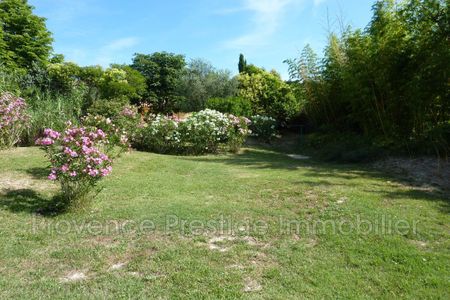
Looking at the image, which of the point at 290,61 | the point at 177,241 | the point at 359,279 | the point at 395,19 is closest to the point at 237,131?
the point at 290,61

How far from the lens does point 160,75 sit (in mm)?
20531

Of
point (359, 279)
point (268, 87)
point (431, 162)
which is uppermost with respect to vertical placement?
point (268, 87)

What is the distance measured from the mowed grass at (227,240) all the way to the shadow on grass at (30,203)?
18 mm

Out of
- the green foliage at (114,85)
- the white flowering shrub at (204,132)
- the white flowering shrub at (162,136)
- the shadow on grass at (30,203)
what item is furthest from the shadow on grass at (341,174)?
the green foliage at (114,85)

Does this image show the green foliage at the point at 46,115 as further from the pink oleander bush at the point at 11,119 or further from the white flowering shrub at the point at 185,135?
the white flowering shrub at the point at 185,135

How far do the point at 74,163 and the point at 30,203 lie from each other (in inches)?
30.5

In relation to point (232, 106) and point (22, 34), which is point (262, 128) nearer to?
point (232, 106)

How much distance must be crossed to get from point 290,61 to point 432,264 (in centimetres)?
827

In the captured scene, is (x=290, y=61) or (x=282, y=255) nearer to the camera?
(x=282, y=255)

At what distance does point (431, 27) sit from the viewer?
239 inches

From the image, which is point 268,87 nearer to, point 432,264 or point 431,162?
point 431,162

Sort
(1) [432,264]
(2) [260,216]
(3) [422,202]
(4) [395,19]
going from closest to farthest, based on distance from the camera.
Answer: (1) [432,264] → (2) [260,216] → (3) [422,202] → (4) [395,19]

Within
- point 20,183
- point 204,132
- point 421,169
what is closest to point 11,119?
point 20,183

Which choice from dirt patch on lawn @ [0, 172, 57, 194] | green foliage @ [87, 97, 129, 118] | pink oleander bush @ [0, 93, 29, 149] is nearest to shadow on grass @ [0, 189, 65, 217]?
dirt patch on lawn @ [0, 172, 57, 194]
